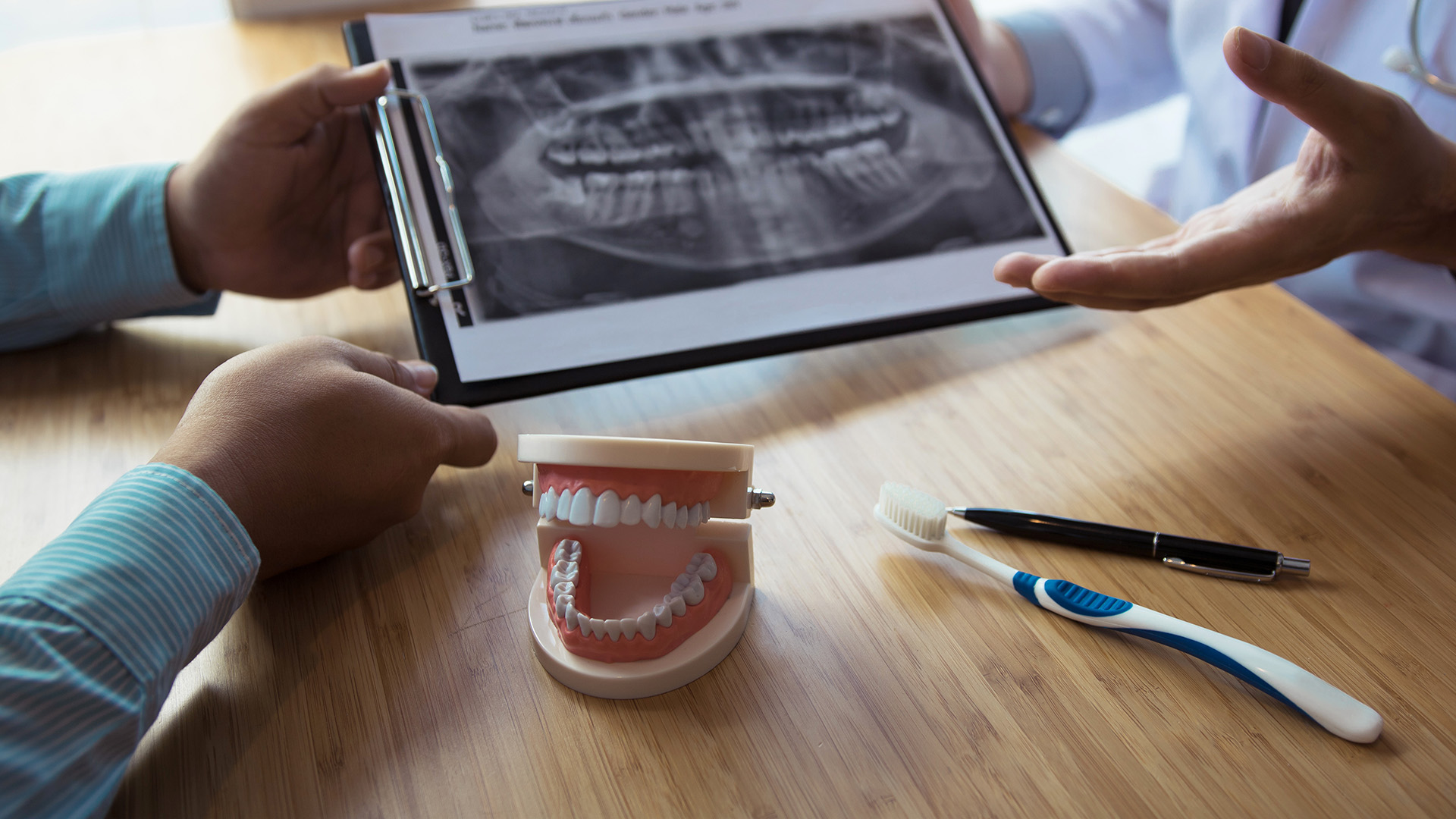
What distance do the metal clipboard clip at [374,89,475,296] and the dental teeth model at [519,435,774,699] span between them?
0.28m

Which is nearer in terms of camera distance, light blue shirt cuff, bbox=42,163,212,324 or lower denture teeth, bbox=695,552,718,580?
lower denture teeth, bbox=695,552,718,580

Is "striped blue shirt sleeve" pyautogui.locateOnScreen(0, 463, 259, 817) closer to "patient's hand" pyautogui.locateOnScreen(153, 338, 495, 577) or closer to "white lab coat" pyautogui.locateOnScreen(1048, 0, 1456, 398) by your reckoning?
"patient's hand" pyautogui.locateOnScreen(153, 338, 495, 577)

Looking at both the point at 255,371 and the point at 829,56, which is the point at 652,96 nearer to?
the point at 829,56

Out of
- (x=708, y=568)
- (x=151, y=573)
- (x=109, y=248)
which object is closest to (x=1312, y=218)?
(x=708, y=568)

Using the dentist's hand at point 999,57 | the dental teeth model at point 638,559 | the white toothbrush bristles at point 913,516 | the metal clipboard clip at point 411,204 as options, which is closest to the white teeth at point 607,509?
the dental teeth model at point 638,559

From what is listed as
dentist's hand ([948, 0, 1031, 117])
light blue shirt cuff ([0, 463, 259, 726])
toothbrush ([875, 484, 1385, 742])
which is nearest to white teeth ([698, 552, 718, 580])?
toothbrush ([875, 484, 1385, 742])

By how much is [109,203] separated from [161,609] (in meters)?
0.55

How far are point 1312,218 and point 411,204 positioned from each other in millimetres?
749

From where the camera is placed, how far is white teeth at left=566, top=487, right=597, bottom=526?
539 mm

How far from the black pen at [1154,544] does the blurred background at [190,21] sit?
1.53m

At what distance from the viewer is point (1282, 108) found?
1087 millimetres

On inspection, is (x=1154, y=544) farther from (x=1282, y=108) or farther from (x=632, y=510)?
(x=1282, y=108)

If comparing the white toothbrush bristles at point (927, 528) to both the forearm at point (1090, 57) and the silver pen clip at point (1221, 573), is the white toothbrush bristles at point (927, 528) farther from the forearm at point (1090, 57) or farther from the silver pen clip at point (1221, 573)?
the forearm at point (1090, 57)

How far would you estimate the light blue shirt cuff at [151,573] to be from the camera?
0.50 meters
